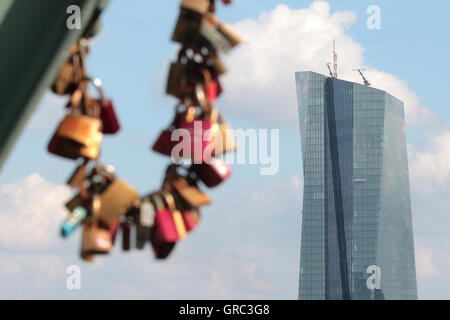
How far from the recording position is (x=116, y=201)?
2.12 metres

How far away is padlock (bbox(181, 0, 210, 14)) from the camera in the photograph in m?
2.17

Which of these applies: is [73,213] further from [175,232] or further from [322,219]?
[322,219]

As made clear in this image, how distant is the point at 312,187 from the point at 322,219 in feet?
19.4

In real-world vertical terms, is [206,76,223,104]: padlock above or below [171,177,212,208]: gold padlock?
above

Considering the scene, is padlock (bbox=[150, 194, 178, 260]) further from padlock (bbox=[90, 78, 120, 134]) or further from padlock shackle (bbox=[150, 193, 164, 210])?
padlock (bbox=[90, 78, 120, 134])

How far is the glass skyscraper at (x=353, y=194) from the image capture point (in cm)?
13612

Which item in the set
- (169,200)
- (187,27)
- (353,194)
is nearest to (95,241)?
(169,200)

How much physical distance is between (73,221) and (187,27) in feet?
1.87

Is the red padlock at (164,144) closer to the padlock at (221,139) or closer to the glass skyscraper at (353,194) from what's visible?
the padlock at (221,139)

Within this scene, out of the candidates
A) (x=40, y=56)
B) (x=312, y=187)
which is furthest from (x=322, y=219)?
(x=40, y=56)

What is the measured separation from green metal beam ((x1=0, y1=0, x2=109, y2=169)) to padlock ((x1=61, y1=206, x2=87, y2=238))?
1.31 ft
